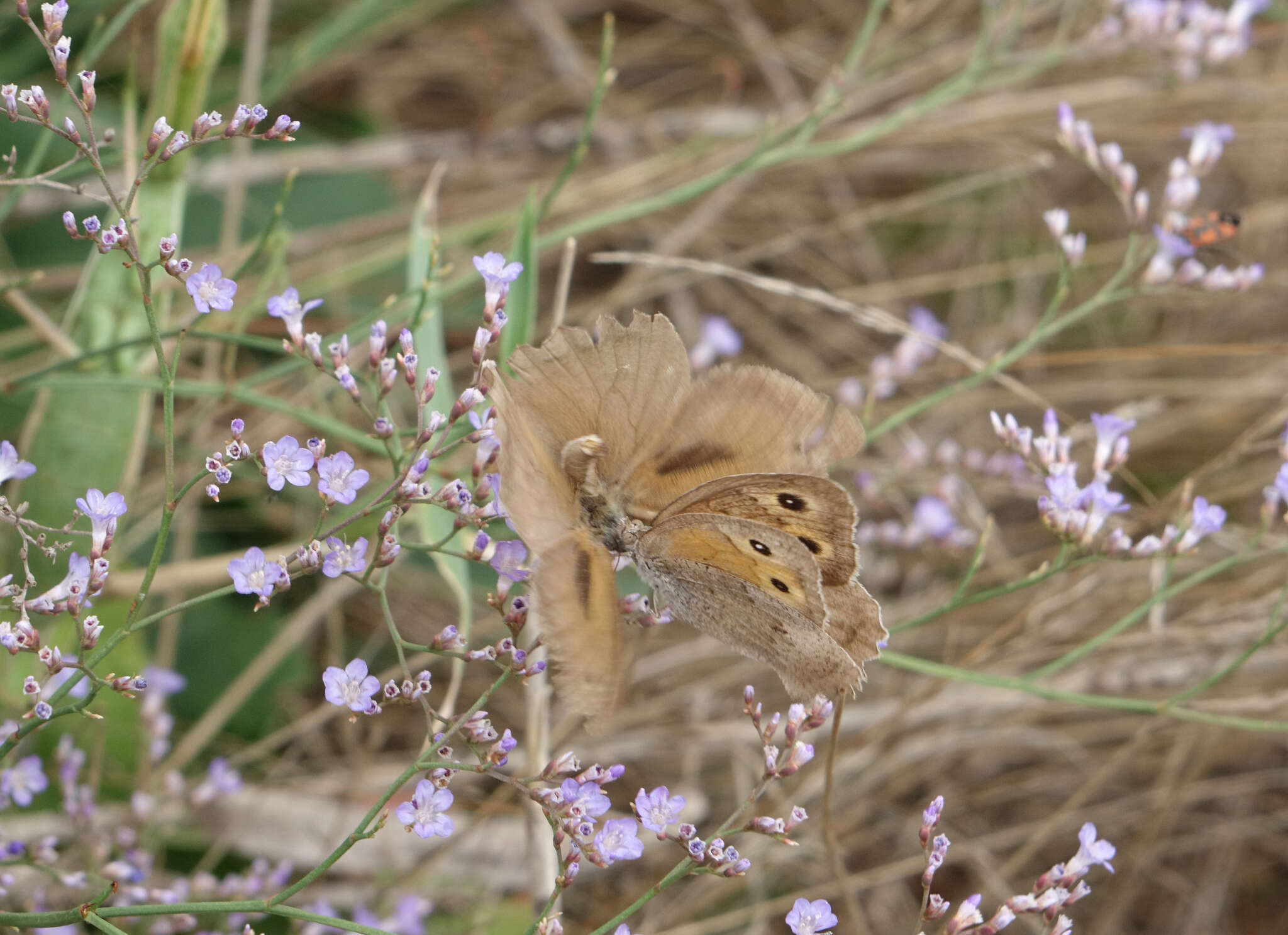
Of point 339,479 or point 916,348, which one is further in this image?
point 916,348

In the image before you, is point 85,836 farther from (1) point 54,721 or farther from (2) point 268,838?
(2) point 268,838

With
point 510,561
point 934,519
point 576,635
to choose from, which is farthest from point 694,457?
point 934,519

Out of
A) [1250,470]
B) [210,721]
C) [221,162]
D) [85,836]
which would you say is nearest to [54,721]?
[85,836]

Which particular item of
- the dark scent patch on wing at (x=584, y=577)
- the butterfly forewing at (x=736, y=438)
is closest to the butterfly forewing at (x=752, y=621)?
the butterfly forewing at (x=736, y=438)

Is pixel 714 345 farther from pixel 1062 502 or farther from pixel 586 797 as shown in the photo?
pixel 586 797

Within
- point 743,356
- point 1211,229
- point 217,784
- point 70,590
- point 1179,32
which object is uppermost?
point 1179,32

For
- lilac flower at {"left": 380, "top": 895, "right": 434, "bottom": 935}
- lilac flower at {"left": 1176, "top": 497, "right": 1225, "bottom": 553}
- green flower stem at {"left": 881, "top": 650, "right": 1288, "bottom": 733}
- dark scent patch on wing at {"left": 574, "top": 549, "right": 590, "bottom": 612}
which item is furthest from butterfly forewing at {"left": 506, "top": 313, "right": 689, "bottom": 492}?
lilac flower at {"left": 380, "top": 895, "right": 434, "bottom": 935}
